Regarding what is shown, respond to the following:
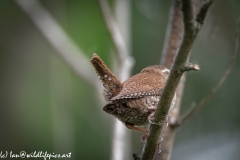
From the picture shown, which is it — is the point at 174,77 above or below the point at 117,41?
below

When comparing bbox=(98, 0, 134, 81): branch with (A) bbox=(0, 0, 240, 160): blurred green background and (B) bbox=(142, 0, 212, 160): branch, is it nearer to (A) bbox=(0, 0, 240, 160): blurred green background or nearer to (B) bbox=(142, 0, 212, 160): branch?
(A) bbox=(0, 0, 240, 160): blurred green background

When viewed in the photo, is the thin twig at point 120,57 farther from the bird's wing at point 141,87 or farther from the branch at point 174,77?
the branch at point 174,77

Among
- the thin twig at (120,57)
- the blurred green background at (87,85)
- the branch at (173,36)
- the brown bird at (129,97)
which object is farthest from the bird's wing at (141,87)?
the blurred green background at (87,85)

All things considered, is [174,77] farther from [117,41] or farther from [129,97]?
[117,41]

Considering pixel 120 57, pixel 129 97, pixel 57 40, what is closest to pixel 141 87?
pixel 129 97

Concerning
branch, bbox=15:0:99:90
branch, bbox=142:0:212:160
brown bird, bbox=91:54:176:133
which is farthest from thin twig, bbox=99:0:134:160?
branch, bbox=142:0:212:160

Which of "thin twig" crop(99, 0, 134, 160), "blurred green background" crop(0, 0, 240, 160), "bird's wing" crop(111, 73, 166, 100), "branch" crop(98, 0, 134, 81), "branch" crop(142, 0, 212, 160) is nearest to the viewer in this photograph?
"branch" crop(142, 0, 212, 160)

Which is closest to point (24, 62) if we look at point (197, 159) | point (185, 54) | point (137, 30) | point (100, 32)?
point (100, 32)
